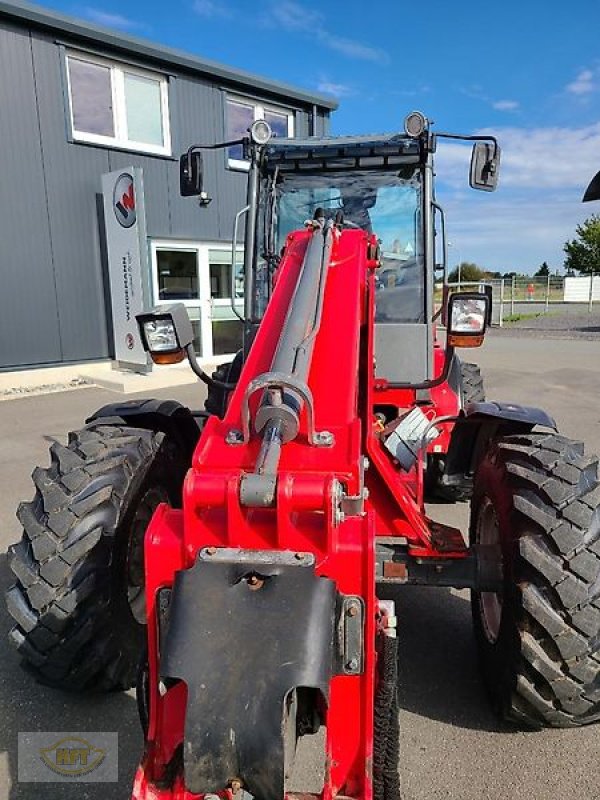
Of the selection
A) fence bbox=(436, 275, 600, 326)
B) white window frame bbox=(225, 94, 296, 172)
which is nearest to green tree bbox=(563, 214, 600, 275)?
fence bbox=(436, 275, 600, 326)

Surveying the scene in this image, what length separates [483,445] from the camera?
3543mm

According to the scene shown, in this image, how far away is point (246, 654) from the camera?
1.48m

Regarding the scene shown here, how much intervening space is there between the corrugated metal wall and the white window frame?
1.23 meters

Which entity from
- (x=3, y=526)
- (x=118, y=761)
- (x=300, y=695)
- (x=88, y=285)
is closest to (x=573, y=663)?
(x=300, y=695)

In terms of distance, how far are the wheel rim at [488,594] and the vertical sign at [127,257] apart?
7.86 metres

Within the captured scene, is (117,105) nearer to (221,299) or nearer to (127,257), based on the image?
(127,257)

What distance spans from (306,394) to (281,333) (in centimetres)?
52

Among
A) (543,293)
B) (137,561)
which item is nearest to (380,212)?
(137,561)

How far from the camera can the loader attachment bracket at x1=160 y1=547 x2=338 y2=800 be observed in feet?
4.66

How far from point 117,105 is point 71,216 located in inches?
87.3

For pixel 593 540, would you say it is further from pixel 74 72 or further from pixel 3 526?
pixel 74 72

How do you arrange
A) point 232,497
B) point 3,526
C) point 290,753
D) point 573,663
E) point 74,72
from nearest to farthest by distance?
point 290,753 → point 232,497 → point 573,663 → point 3,526 → point 74,72

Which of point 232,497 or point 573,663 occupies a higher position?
point 232,497

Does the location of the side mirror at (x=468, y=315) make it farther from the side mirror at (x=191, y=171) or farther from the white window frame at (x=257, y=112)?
the white window frame at (x=257, y=112)
